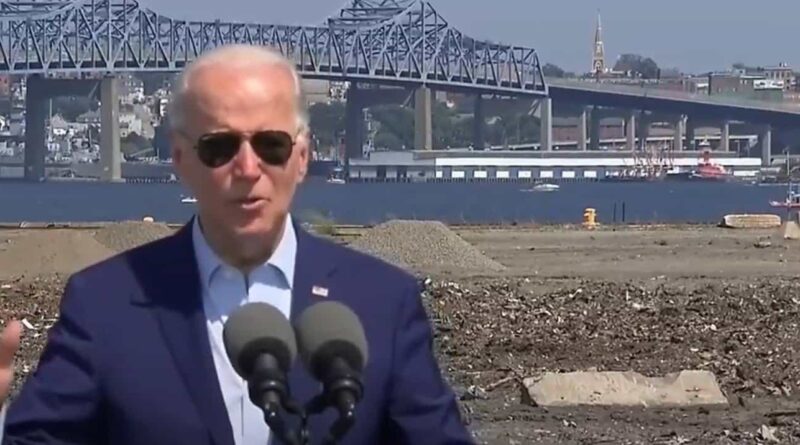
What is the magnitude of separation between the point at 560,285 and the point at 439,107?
443 ft

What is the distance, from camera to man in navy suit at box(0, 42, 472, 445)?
3328 millimetres

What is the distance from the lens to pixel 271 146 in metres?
3.35

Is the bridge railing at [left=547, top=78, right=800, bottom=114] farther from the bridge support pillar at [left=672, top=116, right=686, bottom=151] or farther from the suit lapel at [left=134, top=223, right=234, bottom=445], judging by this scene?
the suit lapel at [left=134, top=223, right=234, bottom=445]

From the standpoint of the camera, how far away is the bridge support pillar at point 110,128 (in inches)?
4240

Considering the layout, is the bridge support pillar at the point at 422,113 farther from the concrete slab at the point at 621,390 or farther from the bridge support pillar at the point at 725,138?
the concrete slab at the point at 621,390

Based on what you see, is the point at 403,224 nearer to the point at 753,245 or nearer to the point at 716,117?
the point at 753,245

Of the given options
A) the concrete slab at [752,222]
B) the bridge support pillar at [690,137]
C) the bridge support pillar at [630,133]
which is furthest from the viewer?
the bridge support pillar at [630,133]

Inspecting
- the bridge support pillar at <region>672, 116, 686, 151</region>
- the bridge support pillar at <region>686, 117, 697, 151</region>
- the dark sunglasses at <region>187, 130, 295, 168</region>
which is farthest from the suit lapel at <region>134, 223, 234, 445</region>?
the bridge support pillar at <region>686, 117, 697, 151</region>

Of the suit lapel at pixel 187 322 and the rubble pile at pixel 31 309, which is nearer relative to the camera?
the suit lapel at pixel 187 322

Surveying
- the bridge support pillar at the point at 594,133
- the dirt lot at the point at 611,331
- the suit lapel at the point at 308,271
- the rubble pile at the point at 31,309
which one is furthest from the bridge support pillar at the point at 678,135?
the suit lapel at the point at 308,271

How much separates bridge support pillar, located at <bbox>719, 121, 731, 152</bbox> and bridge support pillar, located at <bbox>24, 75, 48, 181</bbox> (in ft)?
135

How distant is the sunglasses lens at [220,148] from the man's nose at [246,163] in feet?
0.03

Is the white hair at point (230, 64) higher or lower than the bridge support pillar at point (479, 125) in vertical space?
higher

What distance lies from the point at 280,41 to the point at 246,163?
117 m
